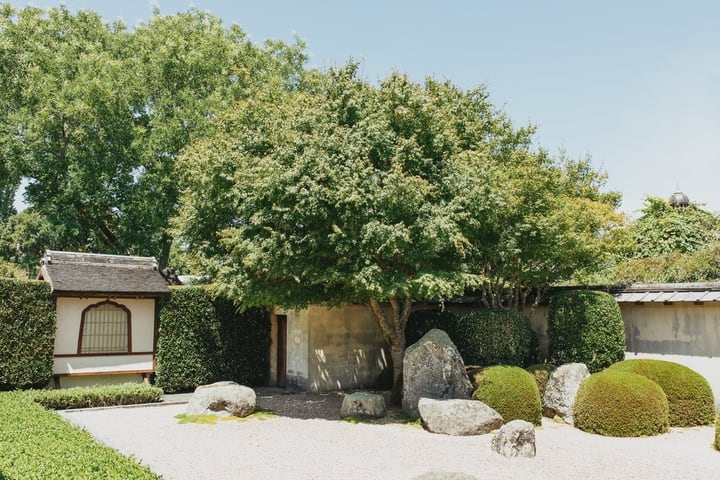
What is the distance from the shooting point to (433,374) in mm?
13633

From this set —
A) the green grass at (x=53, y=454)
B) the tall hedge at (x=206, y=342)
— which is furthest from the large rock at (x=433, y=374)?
the green grass at (x=53, y=454)

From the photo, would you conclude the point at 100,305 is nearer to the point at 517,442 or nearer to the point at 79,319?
the point at 79,319

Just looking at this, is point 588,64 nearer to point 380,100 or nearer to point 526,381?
point 380,100

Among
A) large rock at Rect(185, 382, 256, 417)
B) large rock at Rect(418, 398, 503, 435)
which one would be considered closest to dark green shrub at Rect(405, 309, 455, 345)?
large rock at Rect(418, 398, 503, 435)

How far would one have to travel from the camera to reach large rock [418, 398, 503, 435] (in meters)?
11.9

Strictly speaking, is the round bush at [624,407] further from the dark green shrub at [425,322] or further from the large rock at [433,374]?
the dark green shrub at [425,322]

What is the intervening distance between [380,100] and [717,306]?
10.3m

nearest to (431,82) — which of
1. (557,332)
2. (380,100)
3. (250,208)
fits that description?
(380,100)

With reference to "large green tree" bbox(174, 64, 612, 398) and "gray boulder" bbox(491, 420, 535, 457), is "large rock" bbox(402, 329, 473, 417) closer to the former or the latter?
"large green tree" bbox(174, 64, 612, 398)

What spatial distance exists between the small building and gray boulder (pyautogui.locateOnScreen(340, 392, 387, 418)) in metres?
7.44

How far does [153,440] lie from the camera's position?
11156 millimetres

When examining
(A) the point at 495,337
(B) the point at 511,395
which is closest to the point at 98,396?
(B) the point at 511,395

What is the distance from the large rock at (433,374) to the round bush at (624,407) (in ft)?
9.53

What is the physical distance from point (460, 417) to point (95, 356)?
11.7m
